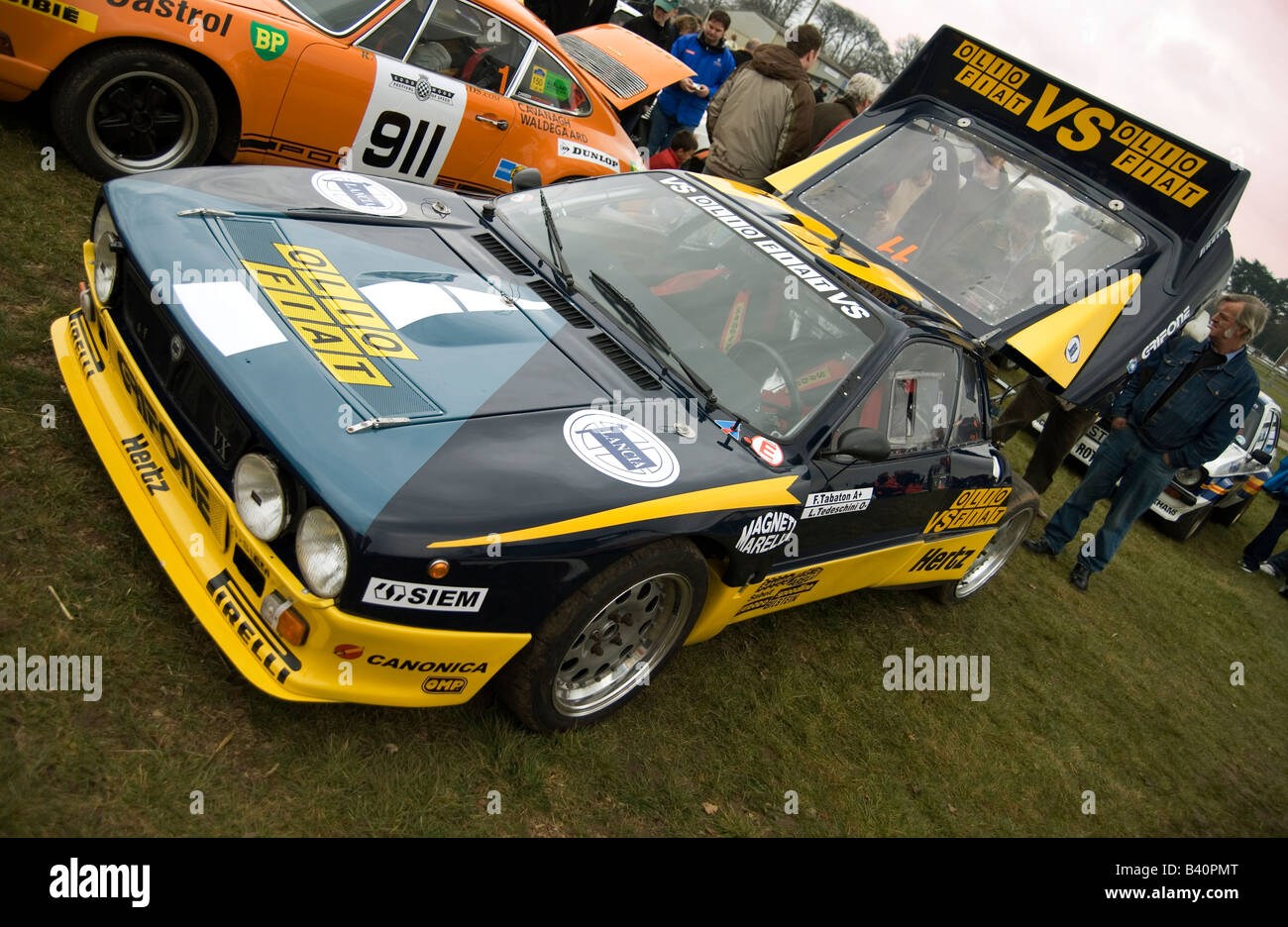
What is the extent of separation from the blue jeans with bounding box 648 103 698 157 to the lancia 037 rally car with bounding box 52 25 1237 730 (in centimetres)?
424

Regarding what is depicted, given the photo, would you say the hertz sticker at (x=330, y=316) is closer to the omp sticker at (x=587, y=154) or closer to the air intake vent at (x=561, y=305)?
the air intake vent at (x=561, y=305)

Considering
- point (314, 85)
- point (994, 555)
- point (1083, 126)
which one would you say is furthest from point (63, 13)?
point (994, 555)

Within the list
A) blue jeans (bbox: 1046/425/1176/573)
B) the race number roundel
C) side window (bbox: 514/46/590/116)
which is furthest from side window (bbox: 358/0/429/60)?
blue jeans (bbox: 1046/425/1176/573)

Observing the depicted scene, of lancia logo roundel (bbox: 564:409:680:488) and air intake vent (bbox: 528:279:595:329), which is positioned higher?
air intake vent (bbox: 528:279:595:329)

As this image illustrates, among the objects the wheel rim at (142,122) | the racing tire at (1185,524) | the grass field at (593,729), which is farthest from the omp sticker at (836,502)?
the racing tire at (1185,524)

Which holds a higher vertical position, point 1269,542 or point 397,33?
point 397,33

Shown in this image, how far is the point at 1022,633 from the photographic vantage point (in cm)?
532

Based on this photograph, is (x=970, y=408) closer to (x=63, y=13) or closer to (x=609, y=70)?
(x=609, y=70)

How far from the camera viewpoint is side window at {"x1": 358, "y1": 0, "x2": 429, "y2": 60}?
4996 mm

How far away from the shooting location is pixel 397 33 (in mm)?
5090

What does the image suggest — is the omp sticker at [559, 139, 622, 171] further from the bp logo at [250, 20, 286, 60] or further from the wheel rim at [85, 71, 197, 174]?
the wheel rim at [85, 71, 197, 174]

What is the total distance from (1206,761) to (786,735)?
115 inches

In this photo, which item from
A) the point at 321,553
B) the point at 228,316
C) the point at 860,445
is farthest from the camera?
the point at 860,445

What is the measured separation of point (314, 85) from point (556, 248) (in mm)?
2171
